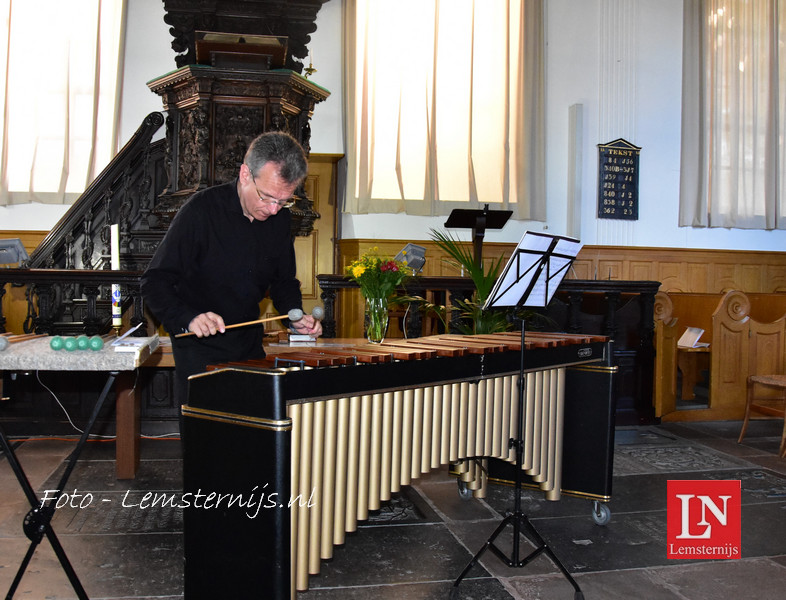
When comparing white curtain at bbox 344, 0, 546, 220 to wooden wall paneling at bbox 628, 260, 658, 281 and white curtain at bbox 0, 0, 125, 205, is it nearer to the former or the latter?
wooden wall paneling at bbox 628, 260, 658, 281

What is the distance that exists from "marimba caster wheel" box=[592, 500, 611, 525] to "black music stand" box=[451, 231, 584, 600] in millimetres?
675

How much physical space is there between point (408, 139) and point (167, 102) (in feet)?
10.6

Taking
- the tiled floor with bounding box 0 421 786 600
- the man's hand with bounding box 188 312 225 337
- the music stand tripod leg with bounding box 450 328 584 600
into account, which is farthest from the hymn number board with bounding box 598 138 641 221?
the man's hand with bounding box 188 312 225 337

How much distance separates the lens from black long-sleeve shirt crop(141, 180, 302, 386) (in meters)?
2.51

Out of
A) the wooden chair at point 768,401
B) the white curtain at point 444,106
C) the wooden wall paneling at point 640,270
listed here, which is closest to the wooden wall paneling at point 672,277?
the wooden wall paneling at point 640,270

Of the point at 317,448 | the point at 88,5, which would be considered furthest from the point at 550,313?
the point at 88,5

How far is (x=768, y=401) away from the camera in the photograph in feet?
18.5

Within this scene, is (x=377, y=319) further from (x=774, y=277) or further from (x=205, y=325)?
Answer: (x=774, y=277)

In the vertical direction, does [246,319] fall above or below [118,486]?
above

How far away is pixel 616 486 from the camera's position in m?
4.17

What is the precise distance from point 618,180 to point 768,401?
430 cm

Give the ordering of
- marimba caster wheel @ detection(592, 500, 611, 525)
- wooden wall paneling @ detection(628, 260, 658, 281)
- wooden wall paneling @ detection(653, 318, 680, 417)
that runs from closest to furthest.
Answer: marimba caster wheel @ detection(592, 500, 611, 525) → wooden wall paneling @ detection(653, 318, 680, 417) → wooden wall paneling @ detection(628, 260, 658, 281)

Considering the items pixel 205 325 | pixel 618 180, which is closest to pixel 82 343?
pixel 205 325

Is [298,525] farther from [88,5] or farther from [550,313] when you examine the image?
[88,5]
